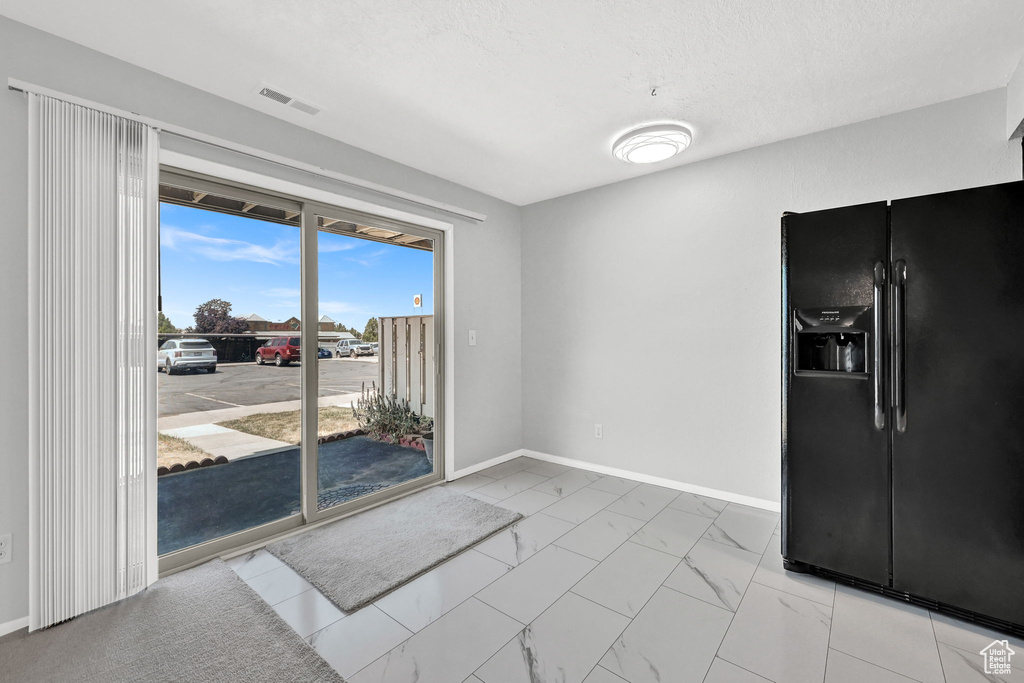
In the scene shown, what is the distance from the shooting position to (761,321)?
118 inches

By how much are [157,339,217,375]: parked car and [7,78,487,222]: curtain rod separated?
106 centimetres

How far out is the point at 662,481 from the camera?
3.48 metres

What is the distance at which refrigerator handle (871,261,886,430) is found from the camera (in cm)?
201

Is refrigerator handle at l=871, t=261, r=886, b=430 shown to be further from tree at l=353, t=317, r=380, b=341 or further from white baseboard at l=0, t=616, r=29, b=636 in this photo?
white baseboard at l=0, t=616, r=29, b=636

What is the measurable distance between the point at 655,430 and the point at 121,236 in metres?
3.57

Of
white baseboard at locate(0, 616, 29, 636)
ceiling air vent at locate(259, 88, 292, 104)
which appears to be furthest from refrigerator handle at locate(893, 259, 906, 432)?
white baseboard at locate(0, 616, 29, 636)

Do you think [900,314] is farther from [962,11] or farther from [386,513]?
[386,513]

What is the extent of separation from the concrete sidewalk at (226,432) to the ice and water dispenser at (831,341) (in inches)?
114

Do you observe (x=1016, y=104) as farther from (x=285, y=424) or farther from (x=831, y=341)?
(x=285, y=424)

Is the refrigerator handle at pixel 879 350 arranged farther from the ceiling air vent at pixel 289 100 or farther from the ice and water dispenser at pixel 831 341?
the ceiling air vent at pixel 289 100

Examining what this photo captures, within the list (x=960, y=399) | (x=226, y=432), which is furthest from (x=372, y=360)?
(x=960, y=399)

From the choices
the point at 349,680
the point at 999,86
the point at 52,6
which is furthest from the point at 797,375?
the point at 52,6

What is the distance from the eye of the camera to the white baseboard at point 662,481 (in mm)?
3031

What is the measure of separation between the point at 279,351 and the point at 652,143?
2.74 meters
